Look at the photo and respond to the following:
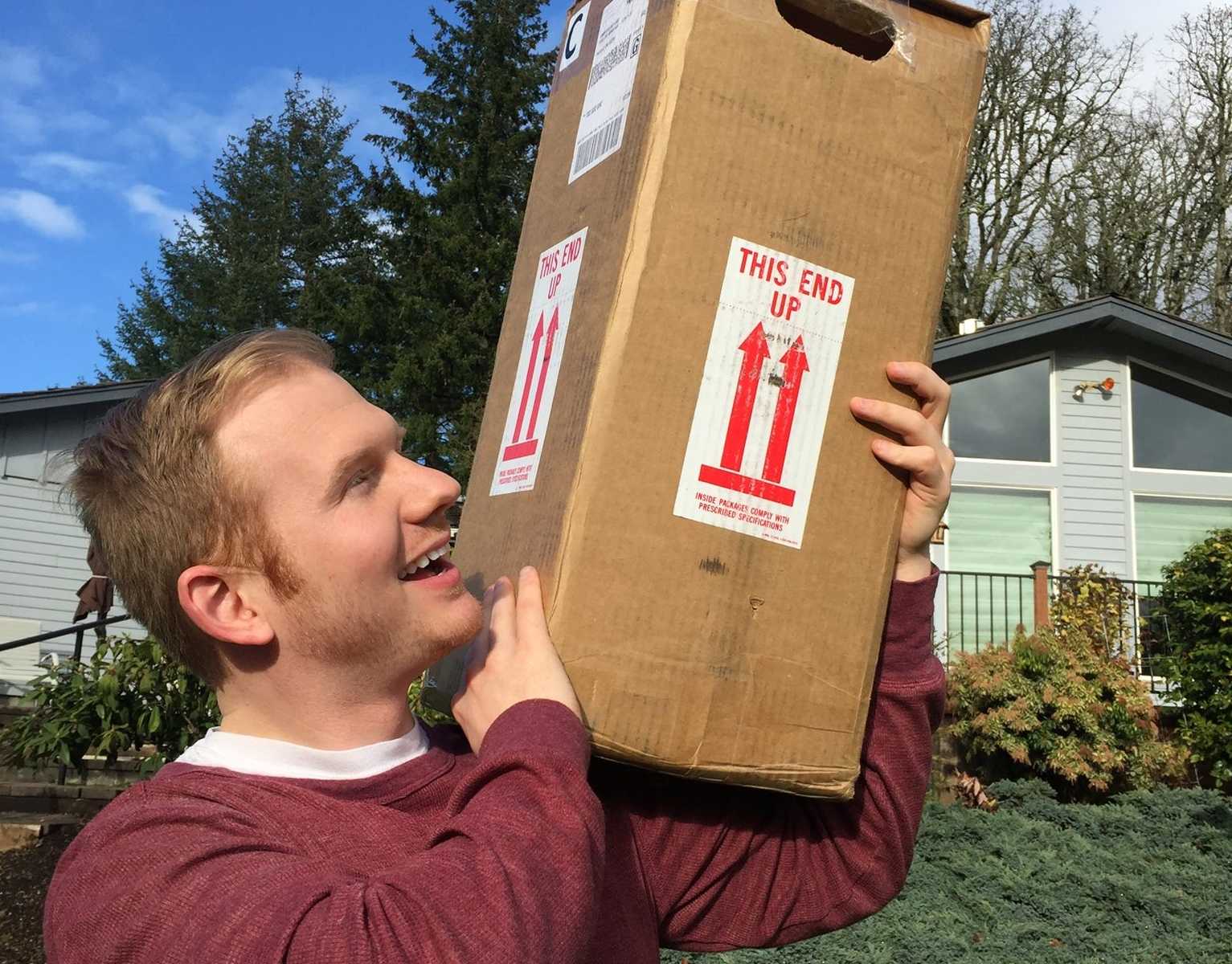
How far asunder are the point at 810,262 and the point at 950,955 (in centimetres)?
393

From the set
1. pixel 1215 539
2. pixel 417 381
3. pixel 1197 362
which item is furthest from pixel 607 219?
pixel 417 381

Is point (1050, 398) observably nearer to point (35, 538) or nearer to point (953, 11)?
point (953, 11)

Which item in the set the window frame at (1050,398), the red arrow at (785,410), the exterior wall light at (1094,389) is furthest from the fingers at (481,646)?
the exterior wall light at (1094,389)

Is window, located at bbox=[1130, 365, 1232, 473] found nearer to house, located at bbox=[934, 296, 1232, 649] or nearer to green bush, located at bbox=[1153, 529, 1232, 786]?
house, located at bbox=[934, 296, 1232, 649]

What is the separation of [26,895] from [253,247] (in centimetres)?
2137

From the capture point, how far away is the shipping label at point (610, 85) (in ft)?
4.09

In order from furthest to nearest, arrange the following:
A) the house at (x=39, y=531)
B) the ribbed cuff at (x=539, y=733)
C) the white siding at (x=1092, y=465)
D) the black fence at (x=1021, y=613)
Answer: the house at (x=39, y=531), the white siding at (x=1092, y=465), the black fence at (x=1021, y=613), the ribbed cuff at (x=539, y=733)

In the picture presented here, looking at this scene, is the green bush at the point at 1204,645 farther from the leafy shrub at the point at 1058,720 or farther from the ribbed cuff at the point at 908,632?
the ribbed cuff at the point at 908,632

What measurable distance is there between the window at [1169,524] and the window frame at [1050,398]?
3.39ft

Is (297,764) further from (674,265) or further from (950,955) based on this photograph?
(950,955)

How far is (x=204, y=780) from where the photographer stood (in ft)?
3.39

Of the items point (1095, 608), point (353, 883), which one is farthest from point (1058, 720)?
point (353, 883)

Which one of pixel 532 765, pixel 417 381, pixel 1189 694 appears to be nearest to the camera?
Result: pixel 532 765

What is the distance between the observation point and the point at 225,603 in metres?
1.10
